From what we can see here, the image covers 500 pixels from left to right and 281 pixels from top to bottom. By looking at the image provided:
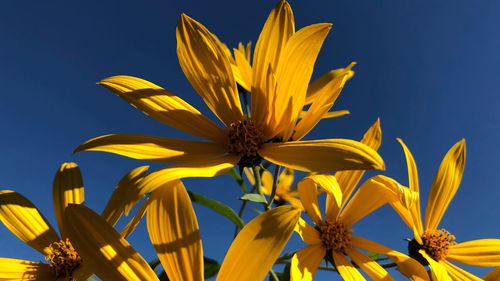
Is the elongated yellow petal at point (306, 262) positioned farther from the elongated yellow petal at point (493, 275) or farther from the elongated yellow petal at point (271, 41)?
the elongated yellow petal at point (493, 275)

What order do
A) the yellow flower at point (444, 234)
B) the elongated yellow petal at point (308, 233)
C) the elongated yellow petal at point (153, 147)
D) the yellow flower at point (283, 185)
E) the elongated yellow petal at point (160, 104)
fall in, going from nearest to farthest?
the elongated yellow petal at point (153, 147), the elongated yellow petal at point (160, 104), the elongated yellow petal at point (308, 233), the yellow flower at point (444, 234), the yellow flower at point (283, 185)

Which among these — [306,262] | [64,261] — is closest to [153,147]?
[306,262]

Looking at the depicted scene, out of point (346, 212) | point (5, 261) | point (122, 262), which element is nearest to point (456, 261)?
point (346, 212)

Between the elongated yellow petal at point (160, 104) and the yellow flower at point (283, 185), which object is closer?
the elongated yellow petal at point (160, 104)

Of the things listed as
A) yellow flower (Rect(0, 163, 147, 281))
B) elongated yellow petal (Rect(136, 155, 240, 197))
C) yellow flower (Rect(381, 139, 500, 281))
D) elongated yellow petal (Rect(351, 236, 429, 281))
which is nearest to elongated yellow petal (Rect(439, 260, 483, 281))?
yellow flower (Rect(381, 139, 500, 281))

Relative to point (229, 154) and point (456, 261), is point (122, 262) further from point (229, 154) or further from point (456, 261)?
point (456, 261)

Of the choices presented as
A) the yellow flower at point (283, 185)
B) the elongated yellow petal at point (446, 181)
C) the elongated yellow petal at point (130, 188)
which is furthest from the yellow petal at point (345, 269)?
the yellow flower at point (283, 185)

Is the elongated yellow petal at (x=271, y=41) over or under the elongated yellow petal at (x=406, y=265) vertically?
over
